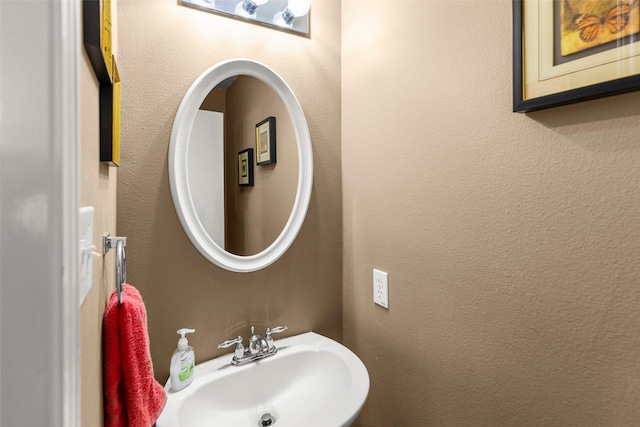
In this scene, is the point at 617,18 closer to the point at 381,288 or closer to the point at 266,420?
the point at 381,288

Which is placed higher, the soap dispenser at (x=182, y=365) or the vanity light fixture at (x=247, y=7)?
the vanity light fixture at (x=247, y=7)

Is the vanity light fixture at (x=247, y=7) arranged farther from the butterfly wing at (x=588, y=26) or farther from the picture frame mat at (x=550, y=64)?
the butterfly wing at (x=588, y=26)

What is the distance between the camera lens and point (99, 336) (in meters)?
0.51

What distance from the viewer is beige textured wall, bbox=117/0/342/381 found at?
0.97m

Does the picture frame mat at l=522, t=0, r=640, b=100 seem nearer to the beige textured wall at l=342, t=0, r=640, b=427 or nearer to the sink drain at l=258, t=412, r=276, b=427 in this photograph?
the beige textured wall at l=342, t=0, r=640, b=427

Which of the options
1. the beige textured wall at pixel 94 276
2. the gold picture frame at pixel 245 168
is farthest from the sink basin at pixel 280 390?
the gold picture frame at pixel 245 168

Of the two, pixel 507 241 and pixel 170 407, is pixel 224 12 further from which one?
pixel 170 407

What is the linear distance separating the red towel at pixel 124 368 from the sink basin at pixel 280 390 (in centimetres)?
34

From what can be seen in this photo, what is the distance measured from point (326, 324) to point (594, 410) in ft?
2.83

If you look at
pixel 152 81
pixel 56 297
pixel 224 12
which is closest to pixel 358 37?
pixel 224 12

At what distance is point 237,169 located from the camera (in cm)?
114

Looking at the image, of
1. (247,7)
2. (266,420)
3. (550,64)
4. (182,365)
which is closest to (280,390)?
(266,420)

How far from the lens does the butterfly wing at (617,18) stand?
1.88 feet

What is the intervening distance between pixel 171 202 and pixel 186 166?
13 centimetres
